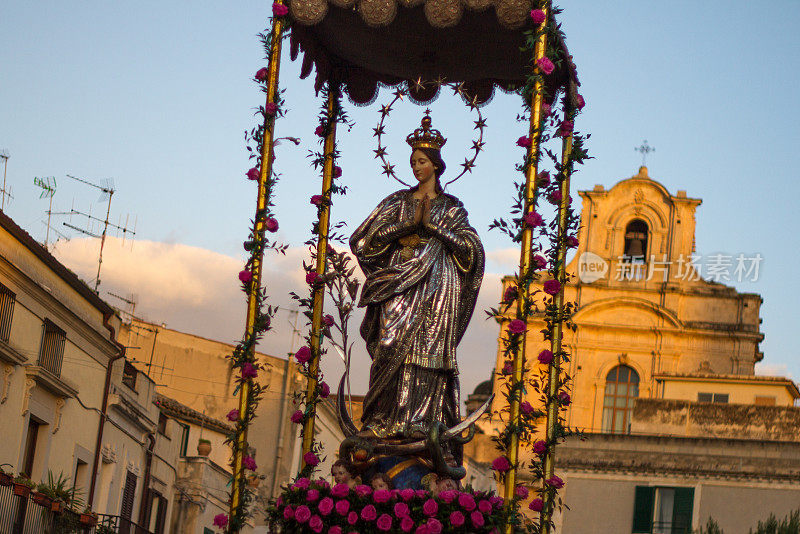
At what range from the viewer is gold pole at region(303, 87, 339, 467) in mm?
13547

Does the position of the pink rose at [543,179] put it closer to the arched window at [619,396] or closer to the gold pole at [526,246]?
the gold pole at [526,246]

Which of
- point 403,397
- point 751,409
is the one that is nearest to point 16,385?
point 403,397

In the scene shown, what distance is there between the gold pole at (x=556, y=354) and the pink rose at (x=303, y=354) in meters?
2.17

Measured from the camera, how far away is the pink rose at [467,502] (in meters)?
11.8

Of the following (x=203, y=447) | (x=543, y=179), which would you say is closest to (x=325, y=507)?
(x=543, y=179)

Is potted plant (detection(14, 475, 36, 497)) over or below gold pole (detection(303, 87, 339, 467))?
below

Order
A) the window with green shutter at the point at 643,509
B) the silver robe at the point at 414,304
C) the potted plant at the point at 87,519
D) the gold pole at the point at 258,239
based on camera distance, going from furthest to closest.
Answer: the window with green shutter at the point at 643,509, the potted plant at the point at 87,519, the silver robe at the point at 414,304, the gold pole at the point at 258,239

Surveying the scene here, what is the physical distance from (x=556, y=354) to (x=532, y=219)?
4.34ft

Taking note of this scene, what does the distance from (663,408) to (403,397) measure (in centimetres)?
2414

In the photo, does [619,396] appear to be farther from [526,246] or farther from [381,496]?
[381,496]

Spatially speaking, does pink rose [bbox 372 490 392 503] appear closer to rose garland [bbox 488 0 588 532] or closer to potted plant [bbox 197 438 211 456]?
rose garland [bbox 488 0 588 532]

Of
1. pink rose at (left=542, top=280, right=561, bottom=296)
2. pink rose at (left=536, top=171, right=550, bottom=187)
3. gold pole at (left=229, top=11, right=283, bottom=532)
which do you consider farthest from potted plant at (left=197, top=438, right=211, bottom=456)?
pink rose at (left=536, top=171, right=550, bottom=187)

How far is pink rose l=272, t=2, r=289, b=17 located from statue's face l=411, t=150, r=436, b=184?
5.60ft

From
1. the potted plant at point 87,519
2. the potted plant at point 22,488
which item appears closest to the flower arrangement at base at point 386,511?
the potted plant at point 22,488
